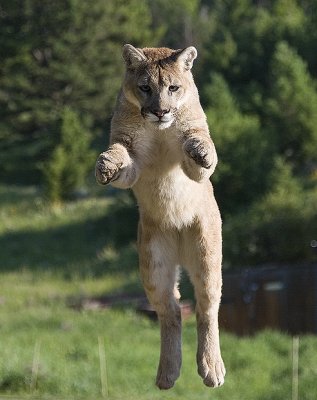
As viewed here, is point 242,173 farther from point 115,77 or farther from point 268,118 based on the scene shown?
point 115,77

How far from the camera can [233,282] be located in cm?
2964

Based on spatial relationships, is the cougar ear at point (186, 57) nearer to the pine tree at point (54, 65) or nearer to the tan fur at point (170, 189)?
the tan fur at point (170, 189)

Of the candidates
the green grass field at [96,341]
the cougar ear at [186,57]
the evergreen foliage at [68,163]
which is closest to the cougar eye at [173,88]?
the cougar ear at [186,57]

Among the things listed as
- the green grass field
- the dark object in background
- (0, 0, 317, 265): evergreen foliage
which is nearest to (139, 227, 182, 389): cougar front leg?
the green grass field

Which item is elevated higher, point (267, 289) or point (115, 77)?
point (267, 289)

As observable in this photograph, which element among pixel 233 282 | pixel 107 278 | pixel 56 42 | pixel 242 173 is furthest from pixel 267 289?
pixel 56 42

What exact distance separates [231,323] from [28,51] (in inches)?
1233

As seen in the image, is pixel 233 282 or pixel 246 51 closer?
pixel 233 282

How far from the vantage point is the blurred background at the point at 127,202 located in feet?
82.5

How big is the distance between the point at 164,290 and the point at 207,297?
1.11 ft

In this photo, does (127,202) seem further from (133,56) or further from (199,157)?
(199,157)

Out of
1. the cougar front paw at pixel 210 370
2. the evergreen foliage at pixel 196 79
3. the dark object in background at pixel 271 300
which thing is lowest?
the evergreen foliage at pixel 196 79

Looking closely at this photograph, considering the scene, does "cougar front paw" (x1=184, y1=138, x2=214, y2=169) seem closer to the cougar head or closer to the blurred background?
the cougar head

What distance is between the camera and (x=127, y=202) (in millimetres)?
46219
